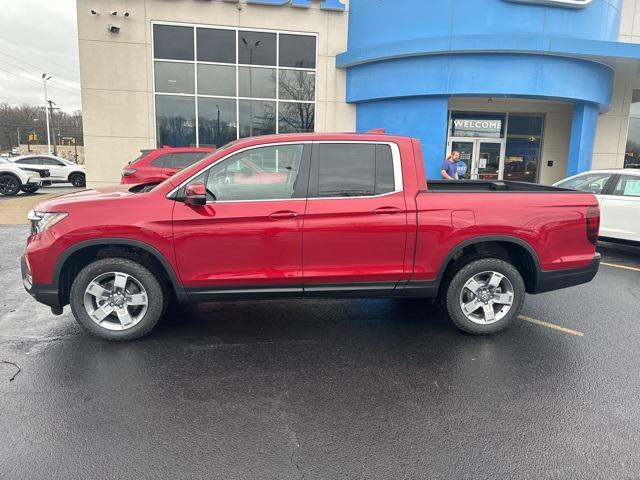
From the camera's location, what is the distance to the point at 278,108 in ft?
52.9

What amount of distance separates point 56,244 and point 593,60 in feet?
49.7

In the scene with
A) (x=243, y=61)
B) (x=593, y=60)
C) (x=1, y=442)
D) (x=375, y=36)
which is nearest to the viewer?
(x=1, y=442)

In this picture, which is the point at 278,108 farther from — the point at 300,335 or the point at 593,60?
the point at 300,335

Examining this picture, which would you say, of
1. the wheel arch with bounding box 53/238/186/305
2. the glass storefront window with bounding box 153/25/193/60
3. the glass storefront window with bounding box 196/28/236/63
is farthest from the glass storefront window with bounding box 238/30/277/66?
the wheel arch with bounding box 53/238/186/305

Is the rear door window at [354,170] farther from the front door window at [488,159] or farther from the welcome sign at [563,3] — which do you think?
the front door window at [488,159]

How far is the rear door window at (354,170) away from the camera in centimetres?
426

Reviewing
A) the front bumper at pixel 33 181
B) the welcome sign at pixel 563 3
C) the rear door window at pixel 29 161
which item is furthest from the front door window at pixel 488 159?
the rear door window at pixel 29 161

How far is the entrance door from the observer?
16.9m

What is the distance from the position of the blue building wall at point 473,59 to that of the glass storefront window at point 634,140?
5685 mm

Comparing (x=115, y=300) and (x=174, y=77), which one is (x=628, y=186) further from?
(x=174, y=77)

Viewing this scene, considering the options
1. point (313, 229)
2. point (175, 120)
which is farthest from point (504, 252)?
point (175, 120)

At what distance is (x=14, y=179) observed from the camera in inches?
687

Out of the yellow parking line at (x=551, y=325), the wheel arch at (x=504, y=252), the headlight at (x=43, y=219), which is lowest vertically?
the yellow parking line at (x=551, y=325)

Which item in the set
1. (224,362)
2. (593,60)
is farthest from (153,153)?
(593,60)
